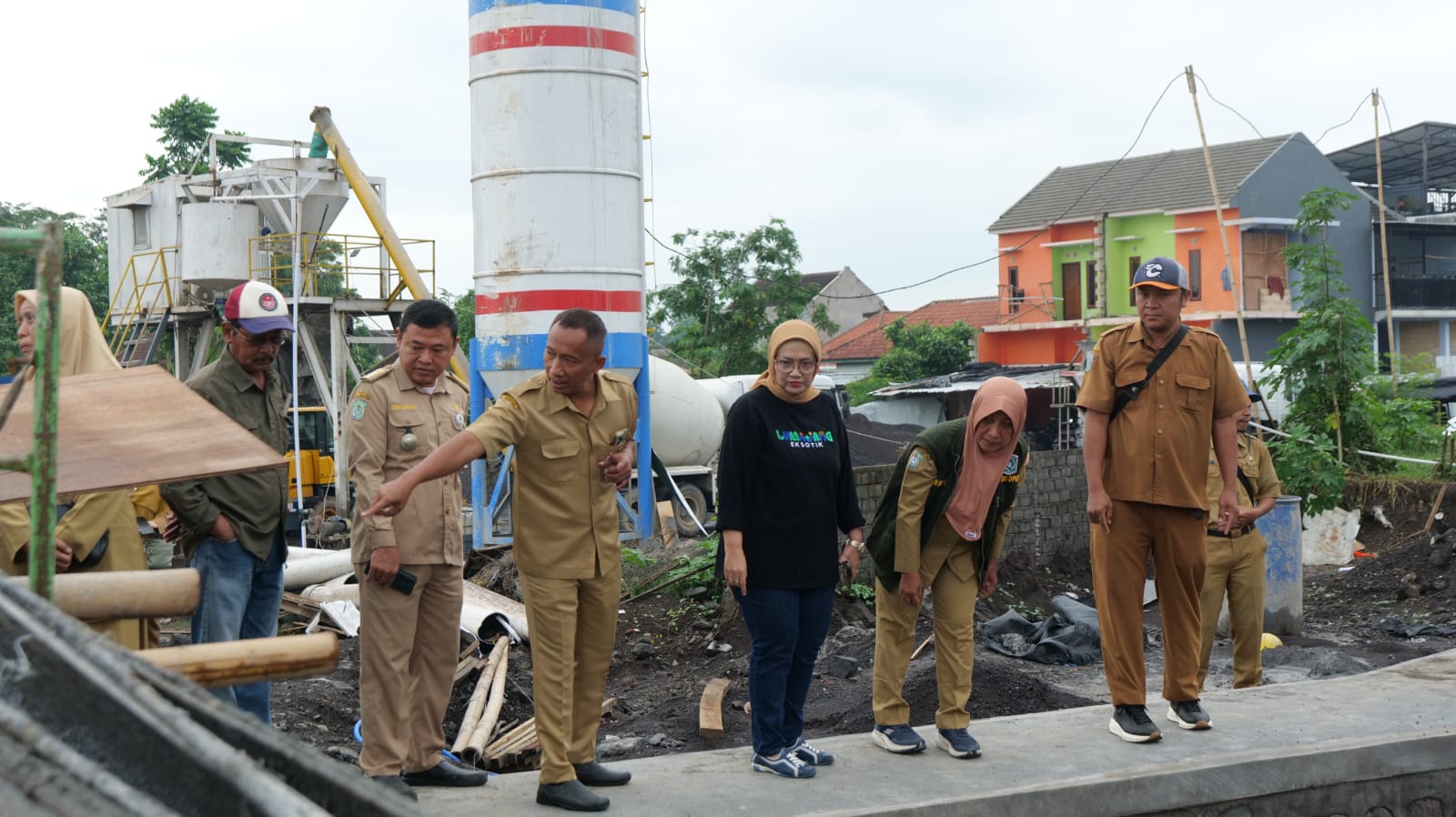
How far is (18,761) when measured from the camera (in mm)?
1578

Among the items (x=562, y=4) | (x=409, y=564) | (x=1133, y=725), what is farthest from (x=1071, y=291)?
(x=409, y=564)

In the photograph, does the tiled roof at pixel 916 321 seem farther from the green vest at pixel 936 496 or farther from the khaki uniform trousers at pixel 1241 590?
the green vest at pixel 936 496

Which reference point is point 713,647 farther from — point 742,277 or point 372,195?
point 742,277

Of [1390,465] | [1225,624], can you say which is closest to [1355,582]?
[1390,465]

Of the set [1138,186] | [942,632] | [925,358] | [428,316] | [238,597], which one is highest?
[1138,186]

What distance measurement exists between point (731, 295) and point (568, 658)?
1086 inches

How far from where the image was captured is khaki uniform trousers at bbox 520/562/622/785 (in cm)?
458

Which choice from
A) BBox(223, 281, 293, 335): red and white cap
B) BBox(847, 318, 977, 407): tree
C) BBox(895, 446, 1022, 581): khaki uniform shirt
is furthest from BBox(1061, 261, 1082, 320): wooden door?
BBox(223, 281, 293, 335): red and white cap

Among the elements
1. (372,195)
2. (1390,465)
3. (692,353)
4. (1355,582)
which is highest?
(372,195)

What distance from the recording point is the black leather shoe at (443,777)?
4938 mm

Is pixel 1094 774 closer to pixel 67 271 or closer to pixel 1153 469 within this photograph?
pixel 1153 469

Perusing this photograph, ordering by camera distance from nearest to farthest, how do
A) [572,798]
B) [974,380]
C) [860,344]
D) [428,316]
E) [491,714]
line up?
[572,798] < [428,316] < [491,714] < [974,380] < [860,344]

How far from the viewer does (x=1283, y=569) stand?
9977mm

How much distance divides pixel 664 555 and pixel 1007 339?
28681 mm
